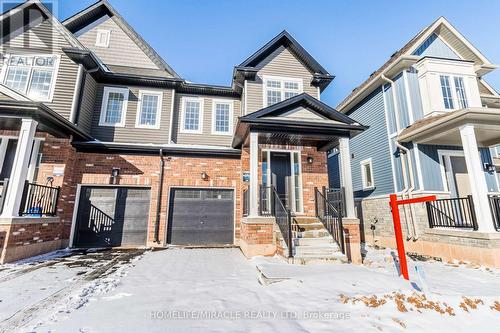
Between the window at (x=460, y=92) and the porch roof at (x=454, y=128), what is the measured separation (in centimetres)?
160

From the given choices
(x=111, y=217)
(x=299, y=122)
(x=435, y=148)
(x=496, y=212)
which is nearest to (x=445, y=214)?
(x=496, y=212)

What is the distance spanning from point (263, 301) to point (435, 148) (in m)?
8.96

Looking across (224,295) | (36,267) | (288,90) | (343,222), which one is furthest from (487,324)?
(288,90)

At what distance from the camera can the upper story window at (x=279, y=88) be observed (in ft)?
Result: 32.0

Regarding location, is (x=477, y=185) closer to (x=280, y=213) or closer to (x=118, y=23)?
(x=280, y=213)

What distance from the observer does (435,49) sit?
33.0ft

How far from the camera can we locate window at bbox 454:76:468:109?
9.22 meters

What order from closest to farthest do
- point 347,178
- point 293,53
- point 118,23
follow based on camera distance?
1. point 347,178
2. point 293,53
3. point 118,23

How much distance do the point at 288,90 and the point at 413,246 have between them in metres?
7.58

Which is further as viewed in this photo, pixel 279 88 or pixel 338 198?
pixel 279 88

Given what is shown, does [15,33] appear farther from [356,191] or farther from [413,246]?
[413,246]

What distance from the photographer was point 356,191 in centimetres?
1154

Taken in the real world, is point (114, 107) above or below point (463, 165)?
above

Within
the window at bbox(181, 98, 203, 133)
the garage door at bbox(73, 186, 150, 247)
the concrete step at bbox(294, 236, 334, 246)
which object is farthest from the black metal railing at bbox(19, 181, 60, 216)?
the concrete step at bbox(294, 236, 334, 246)
